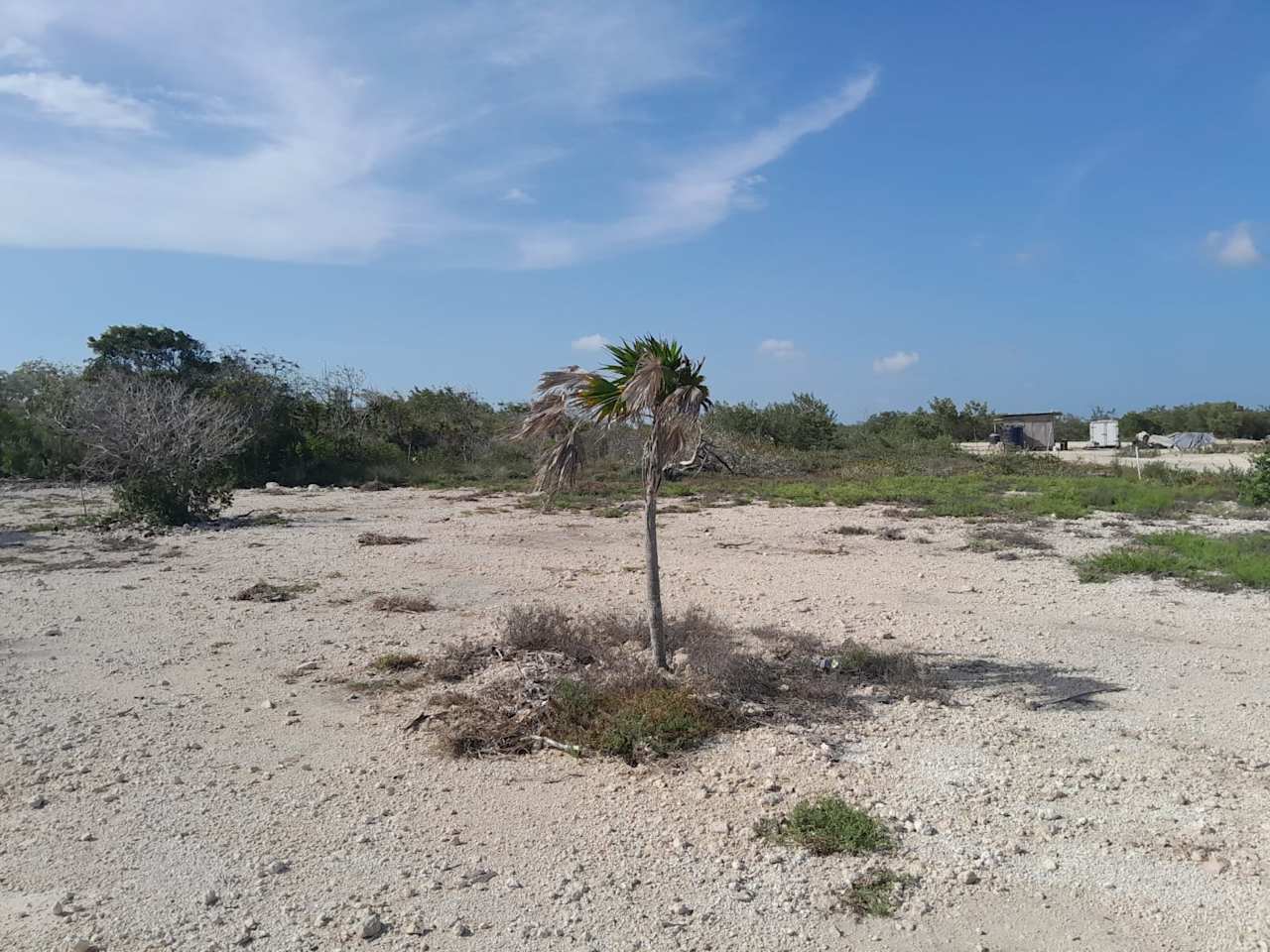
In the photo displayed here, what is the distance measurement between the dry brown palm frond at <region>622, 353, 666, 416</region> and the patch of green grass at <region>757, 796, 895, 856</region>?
Answer: 281cm

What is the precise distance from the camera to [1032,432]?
151ft

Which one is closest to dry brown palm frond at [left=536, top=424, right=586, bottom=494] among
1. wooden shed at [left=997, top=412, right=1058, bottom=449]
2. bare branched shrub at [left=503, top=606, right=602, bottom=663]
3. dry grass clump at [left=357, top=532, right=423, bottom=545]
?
bare branched shrub at [left=503, top=606, right=602, bottom=663]

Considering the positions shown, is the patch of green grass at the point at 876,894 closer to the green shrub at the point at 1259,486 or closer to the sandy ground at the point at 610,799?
the sandy ground at the point at 610,799

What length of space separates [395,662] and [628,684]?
7.14ft

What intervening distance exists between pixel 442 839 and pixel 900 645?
192 inches

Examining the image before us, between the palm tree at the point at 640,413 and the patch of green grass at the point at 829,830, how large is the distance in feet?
7.51

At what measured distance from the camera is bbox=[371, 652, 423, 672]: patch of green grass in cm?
729

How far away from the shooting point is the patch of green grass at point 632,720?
5492mm

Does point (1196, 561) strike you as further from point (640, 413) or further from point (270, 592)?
point (270, 592)

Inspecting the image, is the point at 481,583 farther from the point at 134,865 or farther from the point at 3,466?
the point at 3,466

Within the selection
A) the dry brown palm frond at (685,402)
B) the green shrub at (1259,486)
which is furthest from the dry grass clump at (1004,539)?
the dry brown palm frond at (685,402)

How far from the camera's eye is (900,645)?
8008 millimetres

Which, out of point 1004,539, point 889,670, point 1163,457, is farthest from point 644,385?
point 1163,457

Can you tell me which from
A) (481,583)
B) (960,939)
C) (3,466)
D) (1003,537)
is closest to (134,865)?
(960,939)
